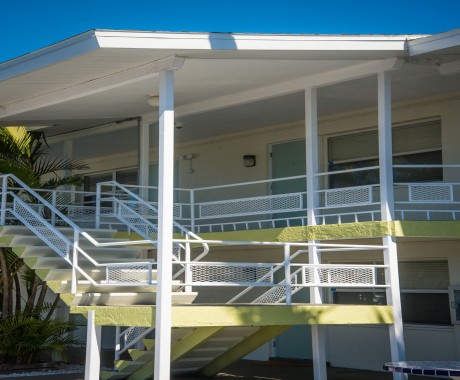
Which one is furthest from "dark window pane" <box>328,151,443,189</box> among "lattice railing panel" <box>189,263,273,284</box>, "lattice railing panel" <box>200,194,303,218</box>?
"lattice railing panel" <box>189,263,273,284</box>

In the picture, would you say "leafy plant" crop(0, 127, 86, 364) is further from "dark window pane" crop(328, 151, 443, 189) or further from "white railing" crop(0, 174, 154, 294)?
"dark window pane" crop(328, 151, 443, 189)

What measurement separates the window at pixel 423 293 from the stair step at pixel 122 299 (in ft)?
14.2

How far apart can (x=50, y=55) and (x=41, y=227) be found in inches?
132

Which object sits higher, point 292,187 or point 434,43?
point 434,43

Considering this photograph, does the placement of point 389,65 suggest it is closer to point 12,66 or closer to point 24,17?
point 12,66

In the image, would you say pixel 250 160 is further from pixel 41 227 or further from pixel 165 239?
pixel 165 239

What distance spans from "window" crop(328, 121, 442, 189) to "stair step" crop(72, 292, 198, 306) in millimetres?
4831

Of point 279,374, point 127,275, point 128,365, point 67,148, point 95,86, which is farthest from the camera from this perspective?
point 67,148

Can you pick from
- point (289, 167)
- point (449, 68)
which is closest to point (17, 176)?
point (289, 167)

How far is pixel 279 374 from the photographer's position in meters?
14.3

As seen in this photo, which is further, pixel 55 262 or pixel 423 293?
pixel 423 293

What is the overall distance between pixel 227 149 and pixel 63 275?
6.28 meters

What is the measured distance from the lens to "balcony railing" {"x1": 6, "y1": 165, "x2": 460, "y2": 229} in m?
12.9

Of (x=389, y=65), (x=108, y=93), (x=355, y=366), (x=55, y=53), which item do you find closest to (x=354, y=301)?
(x=355, y=366)
